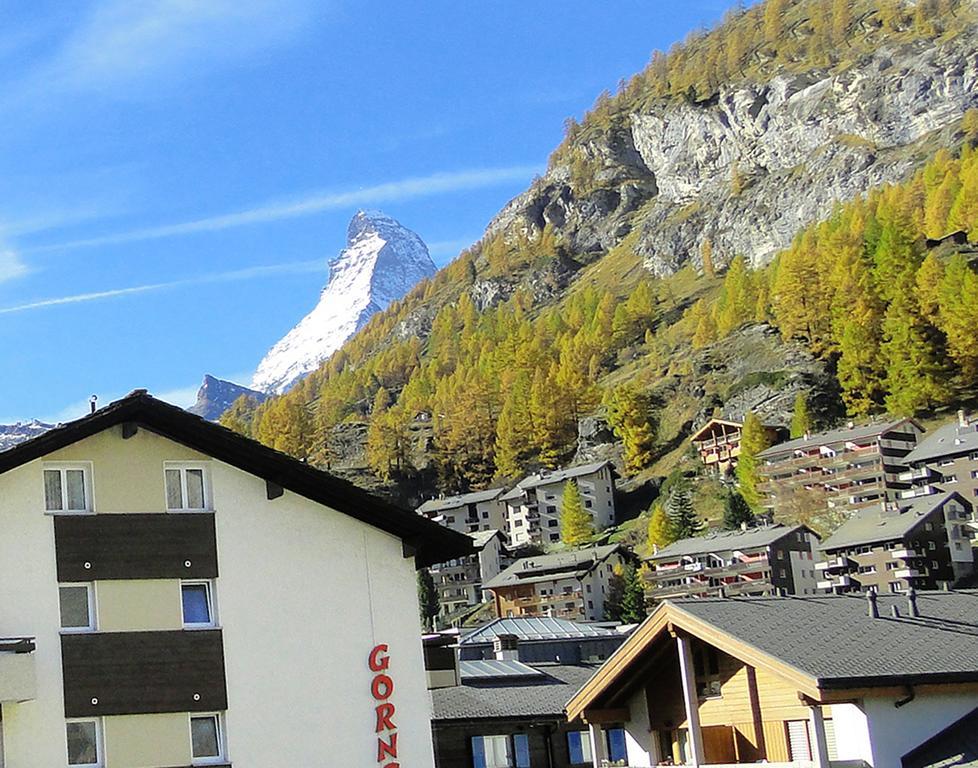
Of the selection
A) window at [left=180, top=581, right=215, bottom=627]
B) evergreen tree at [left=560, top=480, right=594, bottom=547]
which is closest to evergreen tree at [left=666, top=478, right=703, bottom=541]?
evergreen tree at [left=560, top=480, right=594, bottom=547]

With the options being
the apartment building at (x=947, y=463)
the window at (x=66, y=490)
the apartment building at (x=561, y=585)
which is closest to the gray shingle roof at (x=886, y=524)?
the apartment building at (x=947, y=463)

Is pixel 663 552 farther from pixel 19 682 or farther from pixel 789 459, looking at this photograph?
pixel 19 682

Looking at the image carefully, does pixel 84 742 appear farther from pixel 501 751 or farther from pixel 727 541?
pixel 727 541

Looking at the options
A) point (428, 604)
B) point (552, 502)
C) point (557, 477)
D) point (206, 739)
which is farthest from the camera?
point (552, 502)

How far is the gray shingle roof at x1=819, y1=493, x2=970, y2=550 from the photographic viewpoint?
127500 mm

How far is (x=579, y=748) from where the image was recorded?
1700 inches

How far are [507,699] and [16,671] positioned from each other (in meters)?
20.6

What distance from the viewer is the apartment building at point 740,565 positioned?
13525 cm

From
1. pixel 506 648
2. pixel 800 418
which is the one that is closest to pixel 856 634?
pixel 506 648

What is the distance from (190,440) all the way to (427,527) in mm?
4658

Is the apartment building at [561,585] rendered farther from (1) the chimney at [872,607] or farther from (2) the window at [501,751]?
(1) the chimney at [872,607]

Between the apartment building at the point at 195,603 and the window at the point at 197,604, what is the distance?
30 millimetres

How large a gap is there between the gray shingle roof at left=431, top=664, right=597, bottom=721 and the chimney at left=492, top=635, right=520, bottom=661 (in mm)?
4884

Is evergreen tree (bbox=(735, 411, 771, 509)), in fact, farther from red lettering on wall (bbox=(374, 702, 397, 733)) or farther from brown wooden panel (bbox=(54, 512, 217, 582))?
brown wooden panel (bbox=(54, 512, 217, 582))
